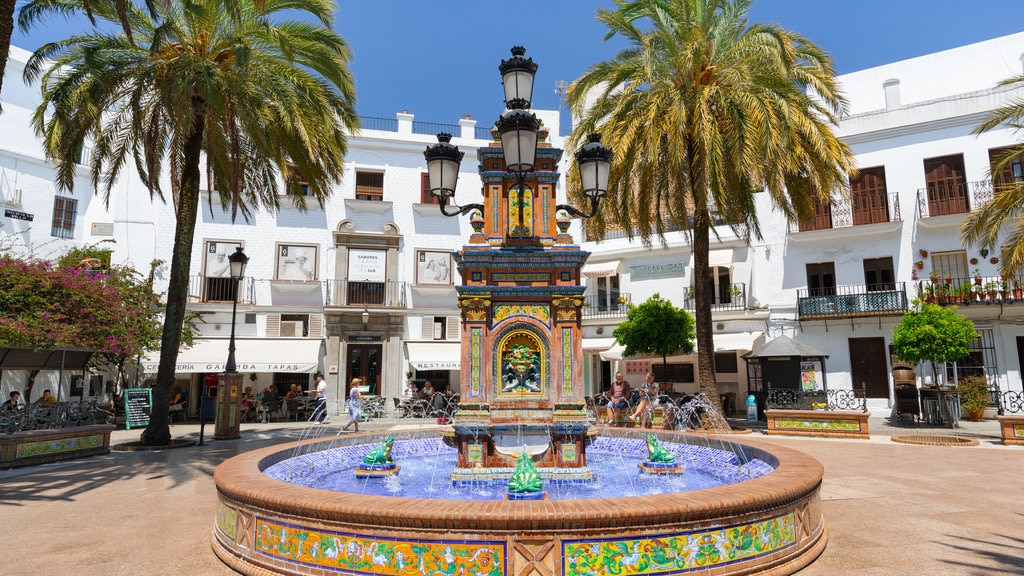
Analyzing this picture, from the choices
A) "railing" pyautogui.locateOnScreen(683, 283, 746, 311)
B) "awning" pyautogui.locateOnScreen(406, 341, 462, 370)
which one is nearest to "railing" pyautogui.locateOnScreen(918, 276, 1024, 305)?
"railing" pyautogui.locateOnScreen(683, 283, 746, 311)

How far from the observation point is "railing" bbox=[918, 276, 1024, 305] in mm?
20109

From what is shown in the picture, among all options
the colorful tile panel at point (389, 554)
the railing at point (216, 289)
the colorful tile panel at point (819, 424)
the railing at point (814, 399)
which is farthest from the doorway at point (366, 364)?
the colorful tile panel at point (389, 554)

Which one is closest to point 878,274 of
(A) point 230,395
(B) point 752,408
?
(B) point 752,408

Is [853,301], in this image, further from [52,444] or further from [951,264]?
[52,444]

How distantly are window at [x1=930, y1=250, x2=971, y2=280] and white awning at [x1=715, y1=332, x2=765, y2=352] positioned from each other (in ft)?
21.6

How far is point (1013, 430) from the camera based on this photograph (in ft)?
43.8

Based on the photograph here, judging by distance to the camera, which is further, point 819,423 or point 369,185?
point 369,185

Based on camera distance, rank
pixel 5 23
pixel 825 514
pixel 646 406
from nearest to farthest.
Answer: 1. pixel 825 514
2. pixel 5 23
3. pixel 646 406

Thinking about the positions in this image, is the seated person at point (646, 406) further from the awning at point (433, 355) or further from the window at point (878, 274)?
the window at point (878, 274)

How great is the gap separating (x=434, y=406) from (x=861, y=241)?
17.9 meters

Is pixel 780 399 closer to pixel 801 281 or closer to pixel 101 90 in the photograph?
pixel 801 281

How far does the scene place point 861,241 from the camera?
23141mm

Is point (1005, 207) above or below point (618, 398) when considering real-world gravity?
above

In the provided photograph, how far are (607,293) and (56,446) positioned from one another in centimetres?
2179
